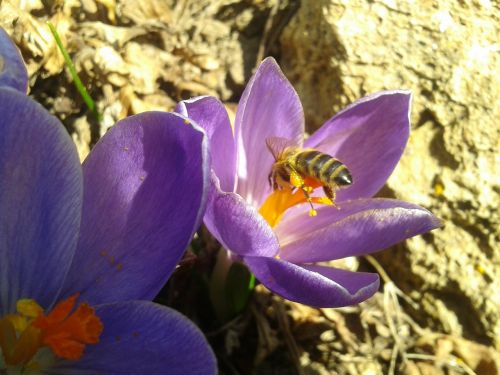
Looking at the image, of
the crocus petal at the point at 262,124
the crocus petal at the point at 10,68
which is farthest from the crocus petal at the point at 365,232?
the crocus petal at the point at 10,68

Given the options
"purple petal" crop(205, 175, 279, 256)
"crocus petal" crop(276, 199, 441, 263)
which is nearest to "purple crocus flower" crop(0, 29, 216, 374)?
"purple petal" crop(205, 175, 279, 256)

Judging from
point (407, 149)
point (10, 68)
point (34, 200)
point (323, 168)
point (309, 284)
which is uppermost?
point (10, 68)

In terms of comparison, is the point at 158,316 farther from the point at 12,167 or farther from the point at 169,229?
the point at 12,167

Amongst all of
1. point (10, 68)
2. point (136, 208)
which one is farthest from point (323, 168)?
point (10, 68)

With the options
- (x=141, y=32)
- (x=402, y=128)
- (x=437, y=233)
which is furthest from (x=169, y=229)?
(x=141, y=32)

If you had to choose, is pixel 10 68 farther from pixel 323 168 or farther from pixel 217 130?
pixel 323 168

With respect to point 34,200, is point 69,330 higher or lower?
lower
